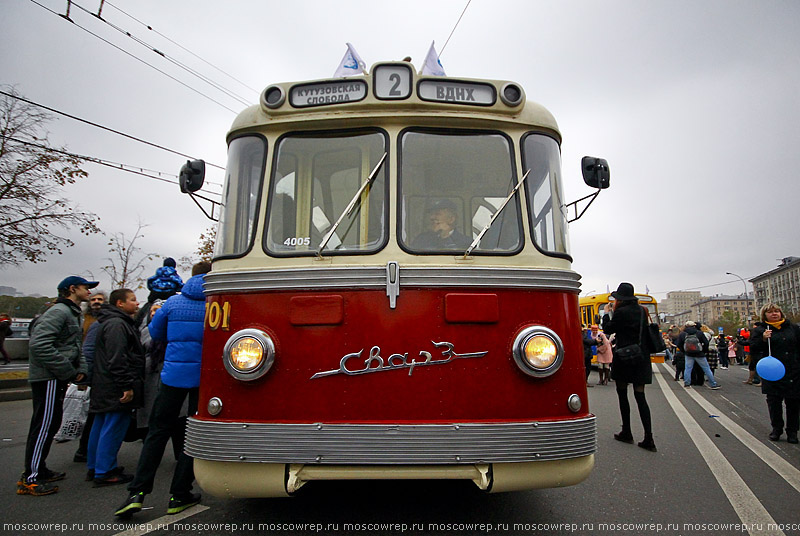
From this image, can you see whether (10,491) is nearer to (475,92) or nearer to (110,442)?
(110,442)

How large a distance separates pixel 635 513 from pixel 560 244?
2.12m

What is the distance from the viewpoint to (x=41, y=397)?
431 cm

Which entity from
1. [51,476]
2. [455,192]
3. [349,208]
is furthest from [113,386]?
[455,192]

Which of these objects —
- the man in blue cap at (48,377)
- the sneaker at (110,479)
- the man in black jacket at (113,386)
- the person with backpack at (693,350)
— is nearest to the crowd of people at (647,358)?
the person with backpack at (693,350)

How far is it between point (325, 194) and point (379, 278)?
823 millimetres

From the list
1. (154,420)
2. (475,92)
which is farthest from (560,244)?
(154,420)

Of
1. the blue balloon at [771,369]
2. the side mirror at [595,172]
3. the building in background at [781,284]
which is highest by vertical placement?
the building in background at [781,284]

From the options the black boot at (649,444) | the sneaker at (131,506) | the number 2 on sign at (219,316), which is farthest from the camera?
the black boot at (649,444)

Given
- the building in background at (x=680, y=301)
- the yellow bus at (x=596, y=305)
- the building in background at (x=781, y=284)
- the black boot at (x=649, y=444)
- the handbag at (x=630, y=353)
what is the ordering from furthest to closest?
the building in background at (x=680, y=301), the building in background at (x=781, y=284), the yellow bus at (x=596, y=305), the black boot at (x=649, y=444), the handbag at (x=630, y=353)

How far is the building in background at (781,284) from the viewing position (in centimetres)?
8412

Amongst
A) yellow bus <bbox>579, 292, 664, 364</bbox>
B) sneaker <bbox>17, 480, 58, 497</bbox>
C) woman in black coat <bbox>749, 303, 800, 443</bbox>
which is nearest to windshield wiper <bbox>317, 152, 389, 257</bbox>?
sneaker <bbox>17, 480, 58, 497</bbox>

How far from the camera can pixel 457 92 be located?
11.1ft

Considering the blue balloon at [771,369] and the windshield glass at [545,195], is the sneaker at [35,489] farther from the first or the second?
the blue balloon at [771,369]

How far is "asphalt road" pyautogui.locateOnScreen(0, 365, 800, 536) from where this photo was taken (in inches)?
134
